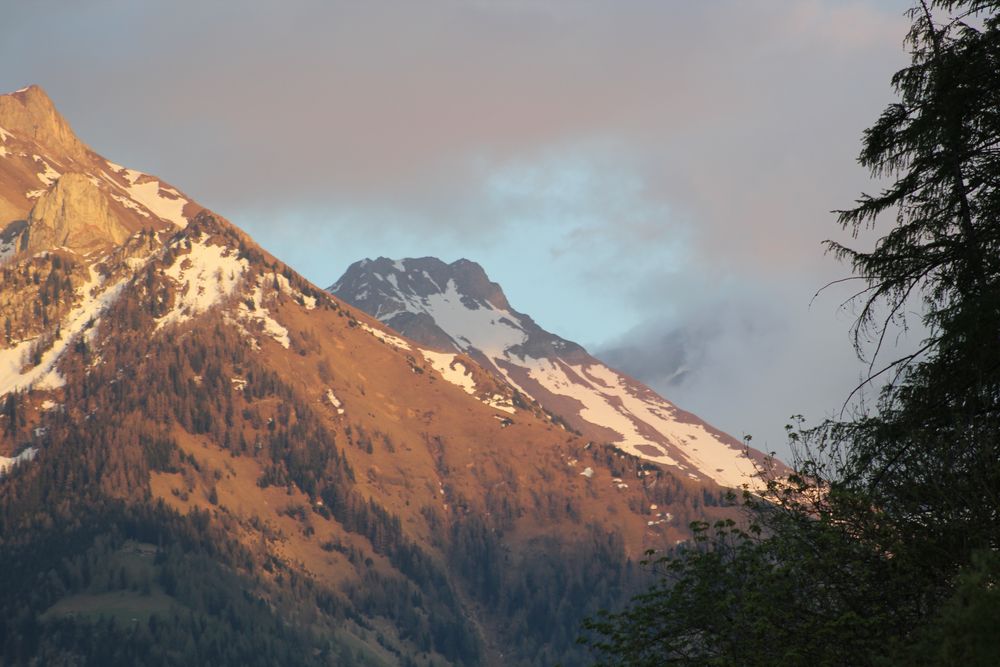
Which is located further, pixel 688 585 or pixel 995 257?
pixel 688 585

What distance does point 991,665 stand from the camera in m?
20.0

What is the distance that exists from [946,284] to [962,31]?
5.88m

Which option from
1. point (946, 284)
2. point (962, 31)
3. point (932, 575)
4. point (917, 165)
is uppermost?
point (962, 31)

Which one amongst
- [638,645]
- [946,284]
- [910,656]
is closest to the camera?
[910,656]

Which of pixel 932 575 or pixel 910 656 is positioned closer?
pixel 910 656

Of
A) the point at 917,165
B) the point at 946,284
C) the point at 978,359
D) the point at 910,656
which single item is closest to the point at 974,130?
the point at 917,165

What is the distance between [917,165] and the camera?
28.4 metres

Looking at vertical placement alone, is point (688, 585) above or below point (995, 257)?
below

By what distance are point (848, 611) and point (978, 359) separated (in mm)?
6267

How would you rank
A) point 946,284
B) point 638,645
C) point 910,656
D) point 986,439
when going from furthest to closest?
point 638,645, point 946,284, point 986,439, point 910,656

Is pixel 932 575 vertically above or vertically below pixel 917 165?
below

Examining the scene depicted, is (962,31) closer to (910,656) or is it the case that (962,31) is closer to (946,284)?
(946,284)

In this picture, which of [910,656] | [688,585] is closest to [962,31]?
[910,656]

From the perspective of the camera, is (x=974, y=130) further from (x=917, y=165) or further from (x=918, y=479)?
(x=918, y=479)
